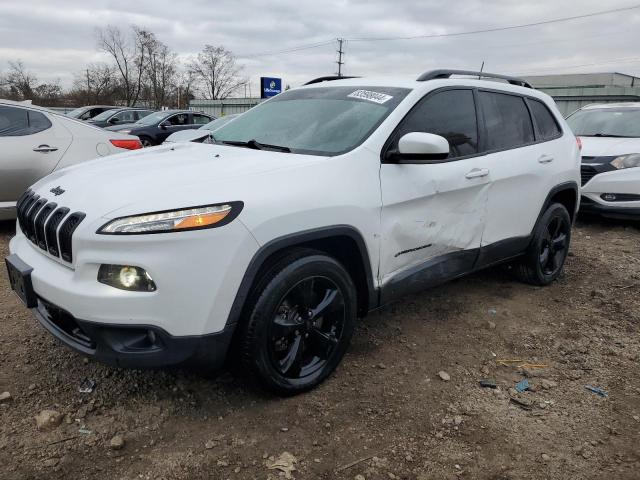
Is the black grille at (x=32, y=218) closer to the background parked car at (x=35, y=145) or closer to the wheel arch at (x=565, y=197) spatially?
the background parked car at (x=35, y=145)

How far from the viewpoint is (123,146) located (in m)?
6.30

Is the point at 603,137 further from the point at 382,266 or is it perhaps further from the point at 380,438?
the point at 380,438

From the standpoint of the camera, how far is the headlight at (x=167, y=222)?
217cm

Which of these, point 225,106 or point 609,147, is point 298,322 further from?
point 225,106

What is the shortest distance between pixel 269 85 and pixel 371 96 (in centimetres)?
1114

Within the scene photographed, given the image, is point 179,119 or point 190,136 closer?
point 190,136

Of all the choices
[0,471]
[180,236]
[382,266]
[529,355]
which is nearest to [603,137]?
[529,355]

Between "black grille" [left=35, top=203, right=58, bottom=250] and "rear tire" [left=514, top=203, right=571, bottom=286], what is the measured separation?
360cm

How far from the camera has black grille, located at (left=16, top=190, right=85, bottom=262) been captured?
232cm

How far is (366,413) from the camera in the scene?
2695mm

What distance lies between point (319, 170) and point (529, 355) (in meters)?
1.95

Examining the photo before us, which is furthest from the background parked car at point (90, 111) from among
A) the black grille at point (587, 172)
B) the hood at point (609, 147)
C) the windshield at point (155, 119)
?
the black grille at point (587, 172)

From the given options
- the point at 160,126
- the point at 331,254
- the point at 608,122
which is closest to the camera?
the point at 331,254

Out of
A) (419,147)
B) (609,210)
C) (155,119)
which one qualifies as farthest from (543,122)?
(155,119)
